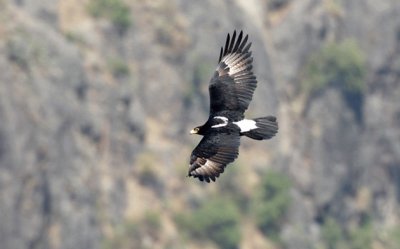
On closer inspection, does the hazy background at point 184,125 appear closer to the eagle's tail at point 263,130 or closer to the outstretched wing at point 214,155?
the outstretched wing at point 214,155

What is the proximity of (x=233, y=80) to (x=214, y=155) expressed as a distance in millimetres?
3383

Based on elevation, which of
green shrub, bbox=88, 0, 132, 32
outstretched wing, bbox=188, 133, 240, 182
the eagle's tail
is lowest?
outstretched wing, bbox=188, 133, 240, 182

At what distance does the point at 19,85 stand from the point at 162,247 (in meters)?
18.0

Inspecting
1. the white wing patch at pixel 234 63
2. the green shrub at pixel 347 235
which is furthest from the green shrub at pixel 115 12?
the white wing patch at pixel 234 63

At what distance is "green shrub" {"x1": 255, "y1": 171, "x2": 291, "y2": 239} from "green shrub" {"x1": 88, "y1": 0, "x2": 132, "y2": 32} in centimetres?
1675

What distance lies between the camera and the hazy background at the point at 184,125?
96750mm

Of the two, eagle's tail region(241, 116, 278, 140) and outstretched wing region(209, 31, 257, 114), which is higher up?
outstretched wing region(209, 31, 257, 114)

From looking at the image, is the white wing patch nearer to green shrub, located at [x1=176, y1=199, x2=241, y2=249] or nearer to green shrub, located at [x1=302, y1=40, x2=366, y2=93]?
green shrub, located at [x1=176, y1=199, x2=241, y2=249]

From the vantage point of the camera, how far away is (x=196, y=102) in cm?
11275

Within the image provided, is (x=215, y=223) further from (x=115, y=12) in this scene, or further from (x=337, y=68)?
(x=337, y=68)

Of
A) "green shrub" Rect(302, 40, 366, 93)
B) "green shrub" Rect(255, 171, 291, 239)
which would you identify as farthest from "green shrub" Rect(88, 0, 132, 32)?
"green shrub" Rect(302, 40, 366, 93)

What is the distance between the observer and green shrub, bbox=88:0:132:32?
11056 cm

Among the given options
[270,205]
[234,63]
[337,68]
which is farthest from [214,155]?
[337,68]

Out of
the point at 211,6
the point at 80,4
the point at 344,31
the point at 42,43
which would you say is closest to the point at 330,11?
the point at 344,31
